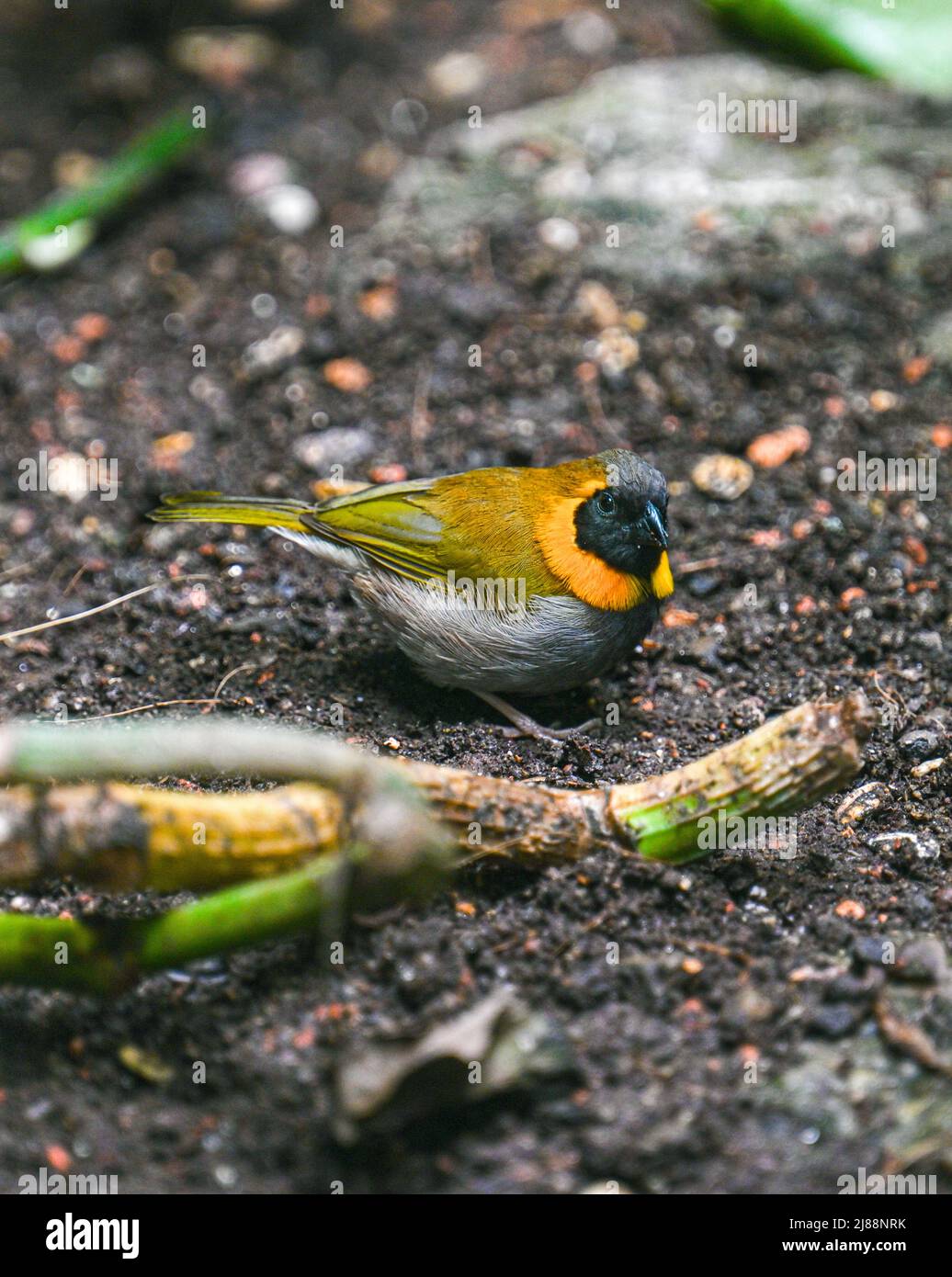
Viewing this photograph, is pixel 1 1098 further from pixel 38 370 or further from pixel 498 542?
pixel 38 370

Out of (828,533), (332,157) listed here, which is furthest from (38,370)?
(828,533)

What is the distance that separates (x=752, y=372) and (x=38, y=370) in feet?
9.95

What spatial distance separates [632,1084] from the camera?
2682 millimetres

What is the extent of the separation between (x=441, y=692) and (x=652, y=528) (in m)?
0.85

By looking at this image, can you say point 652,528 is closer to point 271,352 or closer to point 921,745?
point 921,745

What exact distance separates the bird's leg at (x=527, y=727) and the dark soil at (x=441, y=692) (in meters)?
0.05

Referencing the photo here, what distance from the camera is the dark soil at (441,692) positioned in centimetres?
270

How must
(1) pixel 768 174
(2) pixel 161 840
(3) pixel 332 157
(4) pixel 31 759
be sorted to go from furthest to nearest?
(3) pixel 332 157
(1) pixel 768 174
(2) pixel 161 840
(4) pixel 31 759

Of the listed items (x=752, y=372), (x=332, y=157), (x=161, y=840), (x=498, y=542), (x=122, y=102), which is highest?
(x=122, y=102)

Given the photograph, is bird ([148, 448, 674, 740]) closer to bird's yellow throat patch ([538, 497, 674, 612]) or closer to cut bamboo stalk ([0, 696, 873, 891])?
bird's yellow throat patch ([538, 497, 674, 612])

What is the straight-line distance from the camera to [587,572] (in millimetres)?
3705

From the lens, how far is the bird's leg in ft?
12.1

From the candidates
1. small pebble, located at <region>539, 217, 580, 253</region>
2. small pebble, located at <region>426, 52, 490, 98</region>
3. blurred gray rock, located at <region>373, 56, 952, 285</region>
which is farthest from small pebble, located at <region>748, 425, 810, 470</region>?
small pebble, located at <region>426, 52, 490, 98</region>

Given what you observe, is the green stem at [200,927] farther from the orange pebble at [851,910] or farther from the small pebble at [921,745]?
the small pebble at [921,745]
